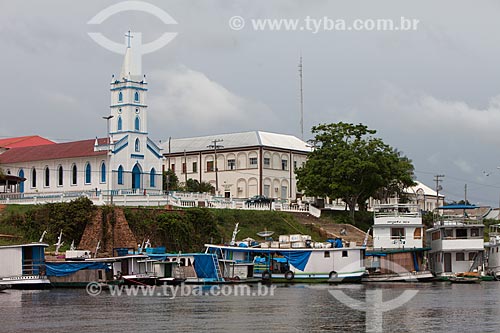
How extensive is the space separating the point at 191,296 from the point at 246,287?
27.1 feet

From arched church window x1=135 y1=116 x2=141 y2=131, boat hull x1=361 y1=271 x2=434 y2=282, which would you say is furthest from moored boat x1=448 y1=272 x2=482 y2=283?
arched church window x1=135 y1=116 x2=141 y2=131

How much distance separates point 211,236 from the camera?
Answer: 82.5 metres

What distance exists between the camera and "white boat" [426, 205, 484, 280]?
Result: 77.1m

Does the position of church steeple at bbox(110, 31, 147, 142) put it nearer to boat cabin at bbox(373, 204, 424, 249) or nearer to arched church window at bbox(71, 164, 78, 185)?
arched church window at bbox(71, 164, 78, 185)

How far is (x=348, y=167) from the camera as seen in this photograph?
313ft

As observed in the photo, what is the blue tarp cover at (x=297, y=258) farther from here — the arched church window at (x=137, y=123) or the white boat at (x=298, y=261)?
the arched church window at (x=137, y=123)

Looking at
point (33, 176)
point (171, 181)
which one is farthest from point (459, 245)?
point (171, 181)

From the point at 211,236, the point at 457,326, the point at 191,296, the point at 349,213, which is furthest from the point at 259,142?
the point at 457,326

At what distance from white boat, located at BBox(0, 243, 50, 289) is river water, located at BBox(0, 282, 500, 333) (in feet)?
5.36

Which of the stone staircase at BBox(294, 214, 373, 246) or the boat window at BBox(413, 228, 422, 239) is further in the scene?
the stone staircase at BBox(294, 214, 373, 246)

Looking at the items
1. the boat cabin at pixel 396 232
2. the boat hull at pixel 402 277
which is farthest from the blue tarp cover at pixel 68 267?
the boat cabin at pixel 396 232

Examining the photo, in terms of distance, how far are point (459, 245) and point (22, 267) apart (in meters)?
32.9

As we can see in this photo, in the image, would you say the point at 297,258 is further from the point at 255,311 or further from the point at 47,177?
the point at 47,177

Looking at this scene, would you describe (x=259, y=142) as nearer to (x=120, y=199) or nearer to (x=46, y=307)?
(x=120, y=199)
